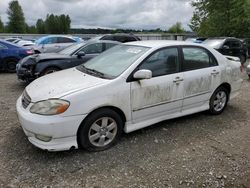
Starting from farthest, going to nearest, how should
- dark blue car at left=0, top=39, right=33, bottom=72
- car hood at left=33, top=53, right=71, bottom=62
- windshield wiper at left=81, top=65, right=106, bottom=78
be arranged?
dark blue car at left=0, top=39, right=33, bottom=72
car hood at left=33, top=53, right=71, bottom=62
windshield wiper at left=81, top=65, right=106, bottom=78

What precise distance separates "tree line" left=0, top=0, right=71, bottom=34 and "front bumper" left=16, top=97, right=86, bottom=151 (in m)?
63.8

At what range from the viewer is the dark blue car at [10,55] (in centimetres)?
1065

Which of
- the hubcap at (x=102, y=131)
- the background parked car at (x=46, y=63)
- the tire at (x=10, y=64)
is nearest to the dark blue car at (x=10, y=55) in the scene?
the tire at (x=10, y=64)

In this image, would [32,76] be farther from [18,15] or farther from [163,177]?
[18,15]

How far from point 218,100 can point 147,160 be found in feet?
8.31

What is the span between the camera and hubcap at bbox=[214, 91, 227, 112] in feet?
17.8

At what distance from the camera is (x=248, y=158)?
12.5ft

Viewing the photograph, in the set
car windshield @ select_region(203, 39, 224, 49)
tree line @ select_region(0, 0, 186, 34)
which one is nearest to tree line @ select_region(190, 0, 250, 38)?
car windshield @ select_region(203, 39, 224, 49)

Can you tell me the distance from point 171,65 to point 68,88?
6.08 ft

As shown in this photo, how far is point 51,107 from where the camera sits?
3475 millimetres

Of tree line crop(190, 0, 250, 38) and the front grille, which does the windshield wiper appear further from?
tree line crop(190, 0, 250, 38)

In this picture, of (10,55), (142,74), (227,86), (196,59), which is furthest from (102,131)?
(10,55)

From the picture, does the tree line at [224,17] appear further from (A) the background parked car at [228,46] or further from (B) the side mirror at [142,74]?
(B) the side mirror at [142,74]

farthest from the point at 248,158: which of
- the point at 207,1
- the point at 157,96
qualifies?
the point at 207,1
